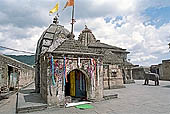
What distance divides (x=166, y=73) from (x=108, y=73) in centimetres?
1666

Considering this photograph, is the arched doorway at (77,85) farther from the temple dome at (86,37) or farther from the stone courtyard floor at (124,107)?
the temple dome at (86,37)

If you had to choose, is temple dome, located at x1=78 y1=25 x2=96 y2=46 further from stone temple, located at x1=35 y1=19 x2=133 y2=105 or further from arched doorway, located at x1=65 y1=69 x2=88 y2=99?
arched doorway, located at x1=65 y1=69 x2=88 y2=99

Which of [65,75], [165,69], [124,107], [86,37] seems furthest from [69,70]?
[165,69]

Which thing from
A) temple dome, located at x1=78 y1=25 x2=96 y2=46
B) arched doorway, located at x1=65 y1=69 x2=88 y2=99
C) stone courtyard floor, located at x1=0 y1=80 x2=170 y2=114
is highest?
temple dome, located at x1=78 y1=25 x2=96 y2=46

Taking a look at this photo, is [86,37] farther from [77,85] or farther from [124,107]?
[124,107]

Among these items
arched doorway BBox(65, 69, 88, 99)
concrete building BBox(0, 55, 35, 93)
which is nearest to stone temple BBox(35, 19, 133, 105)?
arched doorway BBox(65, 69, 88, 99)

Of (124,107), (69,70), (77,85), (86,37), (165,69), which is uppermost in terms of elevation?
(86,37)

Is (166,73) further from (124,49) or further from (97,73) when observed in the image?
(97,73)

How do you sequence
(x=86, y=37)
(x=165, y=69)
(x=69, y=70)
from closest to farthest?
(x=69, y=70), (x=165, y=69), (x=86, y=37)

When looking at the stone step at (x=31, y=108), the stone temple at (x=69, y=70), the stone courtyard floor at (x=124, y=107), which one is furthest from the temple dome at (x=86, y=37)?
the stone step at (x=31, y=108)

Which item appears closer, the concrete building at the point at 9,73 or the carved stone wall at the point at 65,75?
the carved stone wall at the point at 65,75

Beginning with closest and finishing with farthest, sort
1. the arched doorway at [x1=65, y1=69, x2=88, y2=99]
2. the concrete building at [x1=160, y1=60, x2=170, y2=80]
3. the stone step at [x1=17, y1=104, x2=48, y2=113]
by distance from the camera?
the stone step at [x1=17, y1=104, x2=48, y2=113] → the arched doorway at [x1=65, y1=69, x2=88, y2=99] → the concrete building at [x1=160, y1=60, x2=170, y2=80]

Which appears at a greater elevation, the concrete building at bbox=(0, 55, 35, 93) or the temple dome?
the temple dome

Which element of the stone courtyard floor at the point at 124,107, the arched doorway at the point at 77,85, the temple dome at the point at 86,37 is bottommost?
the stone courtyard floor at the point at 124,107
